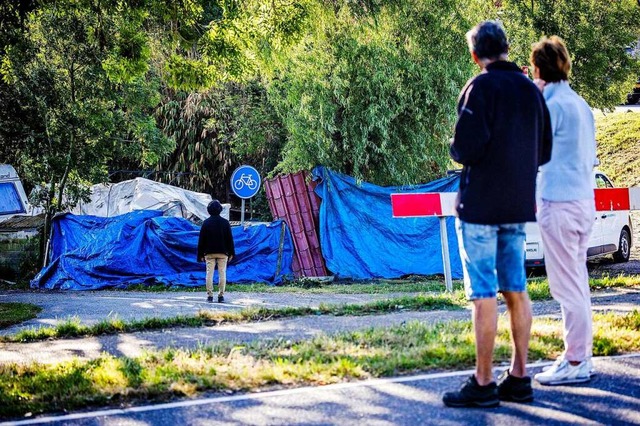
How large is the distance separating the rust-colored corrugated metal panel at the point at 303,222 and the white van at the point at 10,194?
6471 millimetres

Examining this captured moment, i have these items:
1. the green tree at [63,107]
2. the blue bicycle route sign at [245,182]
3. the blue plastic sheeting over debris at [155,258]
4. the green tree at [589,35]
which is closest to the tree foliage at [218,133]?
the green tree at [63,107]

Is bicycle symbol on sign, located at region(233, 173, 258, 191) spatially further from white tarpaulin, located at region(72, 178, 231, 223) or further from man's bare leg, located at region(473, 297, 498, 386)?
man's bare leg, located at region(473, 297, 498, 386)

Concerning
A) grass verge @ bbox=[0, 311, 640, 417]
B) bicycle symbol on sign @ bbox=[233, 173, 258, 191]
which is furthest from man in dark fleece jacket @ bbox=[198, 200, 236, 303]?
grass verge @ bbox=[0, 311, 640, 417]

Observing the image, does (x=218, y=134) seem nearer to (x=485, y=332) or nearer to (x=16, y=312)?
(x=16, y=312)

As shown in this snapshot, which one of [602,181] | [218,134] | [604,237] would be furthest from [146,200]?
[604,237]

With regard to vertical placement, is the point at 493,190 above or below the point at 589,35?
below

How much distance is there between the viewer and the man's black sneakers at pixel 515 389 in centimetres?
471

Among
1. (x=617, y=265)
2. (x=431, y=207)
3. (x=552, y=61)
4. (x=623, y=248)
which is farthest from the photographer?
(x=623, y=248)

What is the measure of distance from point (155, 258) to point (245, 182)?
2864mm

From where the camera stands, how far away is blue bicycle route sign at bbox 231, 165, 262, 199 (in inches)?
789

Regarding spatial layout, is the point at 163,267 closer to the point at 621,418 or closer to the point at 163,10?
the point at 163,10

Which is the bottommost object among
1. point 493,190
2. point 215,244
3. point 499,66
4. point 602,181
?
point 215,244

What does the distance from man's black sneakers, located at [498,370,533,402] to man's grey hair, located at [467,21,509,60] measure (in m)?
1.82

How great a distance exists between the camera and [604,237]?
58.0ft
